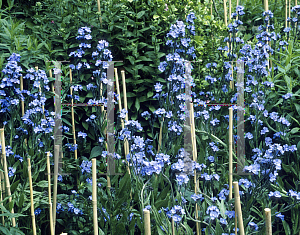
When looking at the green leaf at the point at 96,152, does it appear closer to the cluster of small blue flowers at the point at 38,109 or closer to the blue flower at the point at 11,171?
the cluster of small blue flowers at the point at 38,109

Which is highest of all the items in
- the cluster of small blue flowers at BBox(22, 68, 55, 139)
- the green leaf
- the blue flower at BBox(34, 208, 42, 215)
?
the cluster of small blue flowers at BBox(22, 68, 55, 139)

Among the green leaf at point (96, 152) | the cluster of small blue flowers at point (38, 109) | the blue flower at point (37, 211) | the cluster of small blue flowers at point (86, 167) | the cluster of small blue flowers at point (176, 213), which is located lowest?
the blue flower at point (37, 211)

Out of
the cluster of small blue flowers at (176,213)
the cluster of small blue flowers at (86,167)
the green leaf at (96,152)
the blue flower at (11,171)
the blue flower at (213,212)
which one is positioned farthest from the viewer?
the green leaf at (96,152)

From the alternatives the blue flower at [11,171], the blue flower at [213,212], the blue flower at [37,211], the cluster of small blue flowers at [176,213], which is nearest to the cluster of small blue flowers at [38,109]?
the blue flower at [11,171]

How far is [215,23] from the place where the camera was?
3422mm

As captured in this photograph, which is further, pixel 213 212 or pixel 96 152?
pixel 96 152

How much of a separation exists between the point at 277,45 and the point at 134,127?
1968mm

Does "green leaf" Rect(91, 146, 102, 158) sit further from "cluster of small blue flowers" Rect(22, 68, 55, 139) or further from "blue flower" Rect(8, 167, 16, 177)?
"blue flower" Rect(8, 167, 16, 177)

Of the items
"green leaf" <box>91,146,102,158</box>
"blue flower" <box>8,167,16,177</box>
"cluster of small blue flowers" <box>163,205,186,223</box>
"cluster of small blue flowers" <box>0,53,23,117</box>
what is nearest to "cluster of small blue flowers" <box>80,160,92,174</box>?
"green leaf" <box>91,146,102,158</box>

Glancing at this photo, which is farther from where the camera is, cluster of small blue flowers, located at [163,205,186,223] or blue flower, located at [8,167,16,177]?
blue flower, located at [8,167,16,177]

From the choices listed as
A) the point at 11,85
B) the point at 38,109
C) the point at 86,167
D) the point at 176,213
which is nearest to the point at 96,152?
the point at 86,167

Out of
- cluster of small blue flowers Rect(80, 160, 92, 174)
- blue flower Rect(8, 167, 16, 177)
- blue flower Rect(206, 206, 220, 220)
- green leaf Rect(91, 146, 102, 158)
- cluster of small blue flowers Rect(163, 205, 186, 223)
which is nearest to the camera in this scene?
cluster of small blue flowers Rect(163, 205, 186, 223)

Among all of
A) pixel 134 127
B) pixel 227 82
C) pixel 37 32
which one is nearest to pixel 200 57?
pixel 227 82

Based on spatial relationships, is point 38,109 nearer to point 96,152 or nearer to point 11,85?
point 11,85
